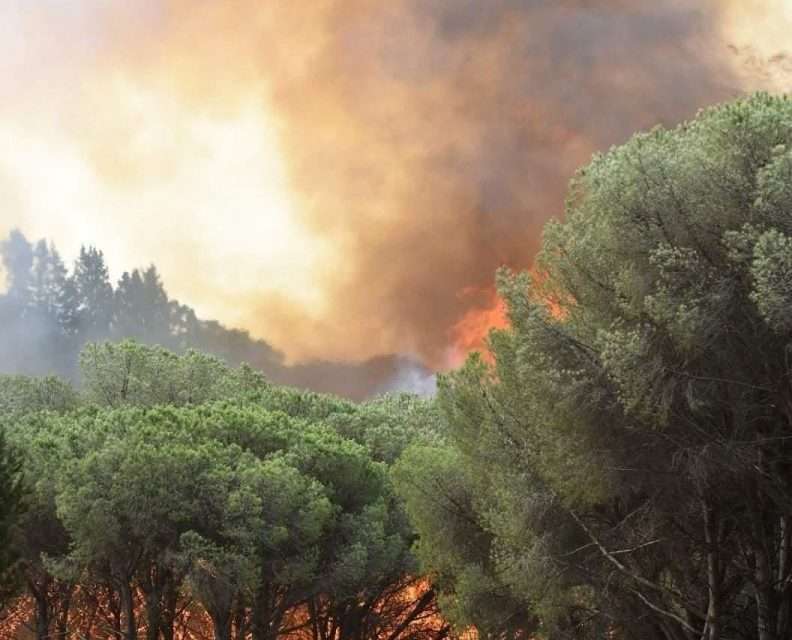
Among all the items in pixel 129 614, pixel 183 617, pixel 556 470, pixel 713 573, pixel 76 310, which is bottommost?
pixel 713 573

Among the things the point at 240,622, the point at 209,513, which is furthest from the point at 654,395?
the point at 240,622

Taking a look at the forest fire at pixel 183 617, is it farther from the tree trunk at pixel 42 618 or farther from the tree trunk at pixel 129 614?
the tree trunk at pixel 129 614

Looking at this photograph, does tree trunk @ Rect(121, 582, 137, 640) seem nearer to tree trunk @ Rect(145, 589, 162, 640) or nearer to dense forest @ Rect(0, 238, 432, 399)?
tree trunk @ Rect(145, 589, 162, 640)

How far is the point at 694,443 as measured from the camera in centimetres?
1418

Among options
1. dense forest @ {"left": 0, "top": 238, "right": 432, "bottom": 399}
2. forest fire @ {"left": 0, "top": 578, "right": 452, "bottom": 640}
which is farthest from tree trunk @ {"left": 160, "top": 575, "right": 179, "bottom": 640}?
dense forest @ {"left": 0, "top": 238, "right": 432, "bottom": 399}

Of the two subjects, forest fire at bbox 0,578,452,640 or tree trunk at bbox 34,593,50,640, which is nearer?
tree trunk at bbox 34,593,50,640

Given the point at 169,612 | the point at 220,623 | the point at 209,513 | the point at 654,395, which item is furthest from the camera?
the point at 169,612

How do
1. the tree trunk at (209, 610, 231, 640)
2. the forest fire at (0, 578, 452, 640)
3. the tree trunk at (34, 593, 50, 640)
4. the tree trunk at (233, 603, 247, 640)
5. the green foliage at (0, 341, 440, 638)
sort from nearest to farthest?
the green foliage at (0, 341, 440, 638) < the tree trunk at (209, 610, 231, 640) < the tree trunk at (233, 603, 247, 640) < the tree trunk at (34, 593, 50, 640) < the forest fire at (0, 578, 452, 640)

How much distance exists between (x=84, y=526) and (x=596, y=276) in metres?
12.4

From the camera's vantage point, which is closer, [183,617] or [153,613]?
[153,613]

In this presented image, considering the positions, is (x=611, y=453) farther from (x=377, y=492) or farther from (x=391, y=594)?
(x=391, y=594)

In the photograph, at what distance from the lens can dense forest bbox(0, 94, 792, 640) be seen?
1323 centimetres

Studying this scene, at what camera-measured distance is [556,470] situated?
1541 cm

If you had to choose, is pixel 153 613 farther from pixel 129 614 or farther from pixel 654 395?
pixel 654 395
